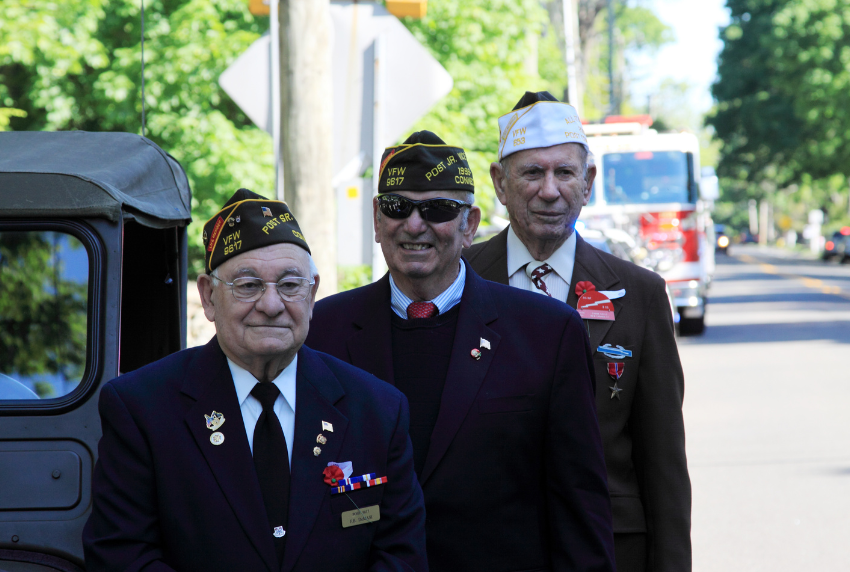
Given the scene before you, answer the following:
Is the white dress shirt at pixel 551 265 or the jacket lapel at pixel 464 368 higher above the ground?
the white dress shirt at pixel 551 265

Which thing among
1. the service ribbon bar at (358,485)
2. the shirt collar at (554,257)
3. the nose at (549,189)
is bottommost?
the service ribbon bar at (358,485)

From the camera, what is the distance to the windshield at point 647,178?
18.3 metres

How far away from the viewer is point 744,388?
1320cm

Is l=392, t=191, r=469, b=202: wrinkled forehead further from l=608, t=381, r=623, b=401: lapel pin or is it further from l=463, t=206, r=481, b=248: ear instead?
l=608, t=381, r=623, b=401: lapel pin

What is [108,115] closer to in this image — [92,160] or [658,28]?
[92,160]

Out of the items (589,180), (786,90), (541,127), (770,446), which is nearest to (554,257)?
(589,180)

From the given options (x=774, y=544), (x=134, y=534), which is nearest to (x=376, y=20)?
(x=774, y=544)

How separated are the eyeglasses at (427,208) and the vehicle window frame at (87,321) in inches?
39.1

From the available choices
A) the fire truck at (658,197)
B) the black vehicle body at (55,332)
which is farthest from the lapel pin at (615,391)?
the fire truck at (658,197)

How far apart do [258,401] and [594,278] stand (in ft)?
4.37

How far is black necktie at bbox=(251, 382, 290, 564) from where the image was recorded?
7.73 ft

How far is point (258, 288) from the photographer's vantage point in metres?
2.44

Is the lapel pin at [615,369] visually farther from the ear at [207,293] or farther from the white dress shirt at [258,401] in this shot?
the ear at [207,293]

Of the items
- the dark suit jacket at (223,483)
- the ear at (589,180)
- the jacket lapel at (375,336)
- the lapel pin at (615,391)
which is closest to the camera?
the dark suit jacket at (223,483)
